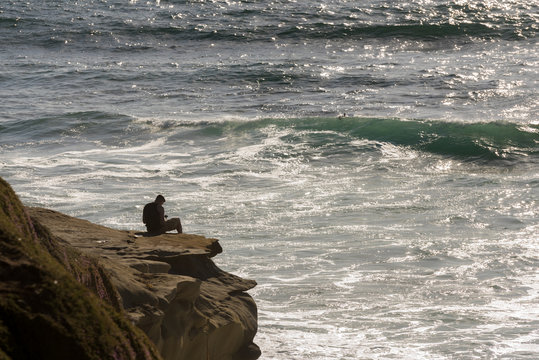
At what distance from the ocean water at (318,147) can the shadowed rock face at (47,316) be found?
626cm

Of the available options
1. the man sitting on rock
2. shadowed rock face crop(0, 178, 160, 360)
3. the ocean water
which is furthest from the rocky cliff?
the ocean water

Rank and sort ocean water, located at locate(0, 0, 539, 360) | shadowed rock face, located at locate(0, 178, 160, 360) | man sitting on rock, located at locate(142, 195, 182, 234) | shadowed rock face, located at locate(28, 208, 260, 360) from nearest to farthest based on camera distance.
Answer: shadowed rock face, located at locate(0, 178, 160, 360), shadowed rock face, located at locate(28, 208, 260, 360), man sitting on rock, located at locate(142, 195, 182, 234), ocean water, located at locate(0, 0, 539, 360)

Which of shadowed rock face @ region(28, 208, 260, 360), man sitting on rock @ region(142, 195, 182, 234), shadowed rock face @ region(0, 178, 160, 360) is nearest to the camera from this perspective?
shadowed rock face @ region(0, 178, 160, 360)

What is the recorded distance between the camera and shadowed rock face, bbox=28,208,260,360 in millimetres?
8227

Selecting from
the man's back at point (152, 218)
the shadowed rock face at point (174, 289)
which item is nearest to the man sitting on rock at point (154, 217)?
the man's back at point (152, 218)

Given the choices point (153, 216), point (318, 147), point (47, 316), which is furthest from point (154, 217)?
A: point (318, 147)

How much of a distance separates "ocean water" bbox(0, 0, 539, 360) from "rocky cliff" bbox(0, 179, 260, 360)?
Answer: 5.56 feet

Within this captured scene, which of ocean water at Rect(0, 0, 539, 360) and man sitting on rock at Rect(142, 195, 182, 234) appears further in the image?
ocean water at Rect(0, 0, 539, 360)

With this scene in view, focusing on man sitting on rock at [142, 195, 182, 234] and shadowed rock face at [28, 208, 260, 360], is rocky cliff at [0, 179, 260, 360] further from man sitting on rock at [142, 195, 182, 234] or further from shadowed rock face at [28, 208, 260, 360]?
man sitting on rock at [142, 195, 182, 234]

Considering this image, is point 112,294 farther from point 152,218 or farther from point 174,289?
point 152,218

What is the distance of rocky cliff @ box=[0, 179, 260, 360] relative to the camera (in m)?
4.61

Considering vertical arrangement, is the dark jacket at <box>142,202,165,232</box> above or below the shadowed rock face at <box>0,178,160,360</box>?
below

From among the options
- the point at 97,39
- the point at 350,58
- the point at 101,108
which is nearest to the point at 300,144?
the point at 101,108

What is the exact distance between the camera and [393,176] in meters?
21.4
